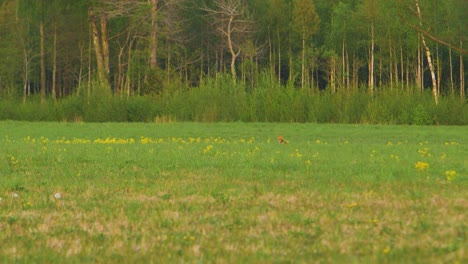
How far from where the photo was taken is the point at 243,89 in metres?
40.4

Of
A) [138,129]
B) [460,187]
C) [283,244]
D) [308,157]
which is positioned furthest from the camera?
[138,129]

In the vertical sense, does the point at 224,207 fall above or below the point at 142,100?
below

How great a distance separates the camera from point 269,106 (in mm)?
38906

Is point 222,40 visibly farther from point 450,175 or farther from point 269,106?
point 450,175

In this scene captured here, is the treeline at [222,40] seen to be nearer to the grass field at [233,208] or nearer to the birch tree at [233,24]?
the birch tree at [233,24]

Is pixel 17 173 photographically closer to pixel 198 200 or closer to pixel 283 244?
pixel 198 200

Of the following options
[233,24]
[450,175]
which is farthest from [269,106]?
[233,24]

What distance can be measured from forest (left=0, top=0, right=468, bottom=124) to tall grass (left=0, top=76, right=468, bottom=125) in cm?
9

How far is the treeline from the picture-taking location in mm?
52375

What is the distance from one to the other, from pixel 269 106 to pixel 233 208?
30.8 meters

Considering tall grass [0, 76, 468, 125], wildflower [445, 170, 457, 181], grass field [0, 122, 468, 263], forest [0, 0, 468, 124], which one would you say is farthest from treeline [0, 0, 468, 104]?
wildflower [445, 170, 457, 181]

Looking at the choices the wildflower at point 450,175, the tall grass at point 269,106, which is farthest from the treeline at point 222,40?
the wildflower at point 450,175

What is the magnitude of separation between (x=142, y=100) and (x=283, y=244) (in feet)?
119

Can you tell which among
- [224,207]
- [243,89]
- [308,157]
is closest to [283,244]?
[224,207]
